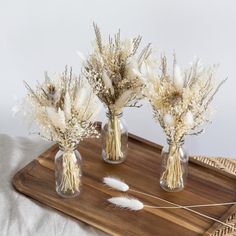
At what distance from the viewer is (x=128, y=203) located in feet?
4.22

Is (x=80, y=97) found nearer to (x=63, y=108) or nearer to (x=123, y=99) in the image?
(x=63, y=108)

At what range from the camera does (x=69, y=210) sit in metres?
1.29

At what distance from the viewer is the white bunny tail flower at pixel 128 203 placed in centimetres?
128

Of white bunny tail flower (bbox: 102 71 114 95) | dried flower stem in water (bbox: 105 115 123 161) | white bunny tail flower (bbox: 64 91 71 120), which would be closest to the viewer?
white bunny tail flower (bbox: 64 91 71 120)

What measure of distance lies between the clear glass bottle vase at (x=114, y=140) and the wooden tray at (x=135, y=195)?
0.02 m

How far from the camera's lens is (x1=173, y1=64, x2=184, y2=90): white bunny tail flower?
1.21 metres

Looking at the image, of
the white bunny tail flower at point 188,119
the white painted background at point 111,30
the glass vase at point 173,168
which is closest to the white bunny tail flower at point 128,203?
the glass vase at point 173,168

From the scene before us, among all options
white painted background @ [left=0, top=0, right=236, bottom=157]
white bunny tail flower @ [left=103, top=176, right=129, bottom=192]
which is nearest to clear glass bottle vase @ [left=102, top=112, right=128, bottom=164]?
white bunny tail flower @ [left=103, top=176, right=129, bottom=192]

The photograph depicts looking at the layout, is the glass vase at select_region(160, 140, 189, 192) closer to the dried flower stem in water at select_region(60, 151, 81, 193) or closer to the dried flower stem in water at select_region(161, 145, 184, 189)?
the dried flower stem in water at select_region(161, 145, 184, 189)

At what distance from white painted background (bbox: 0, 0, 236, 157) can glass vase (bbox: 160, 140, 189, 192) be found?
492mm

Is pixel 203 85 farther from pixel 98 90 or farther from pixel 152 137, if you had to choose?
pixel 152 137

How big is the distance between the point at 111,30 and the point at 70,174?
0.58m

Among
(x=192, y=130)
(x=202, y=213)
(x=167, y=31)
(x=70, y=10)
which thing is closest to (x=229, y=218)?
(x=202, y=213)

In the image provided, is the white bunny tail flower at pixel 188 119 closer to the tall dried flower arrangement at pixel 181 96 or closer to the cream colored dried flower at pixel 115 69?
the tall dried flower arrangement at pixel 181 96
